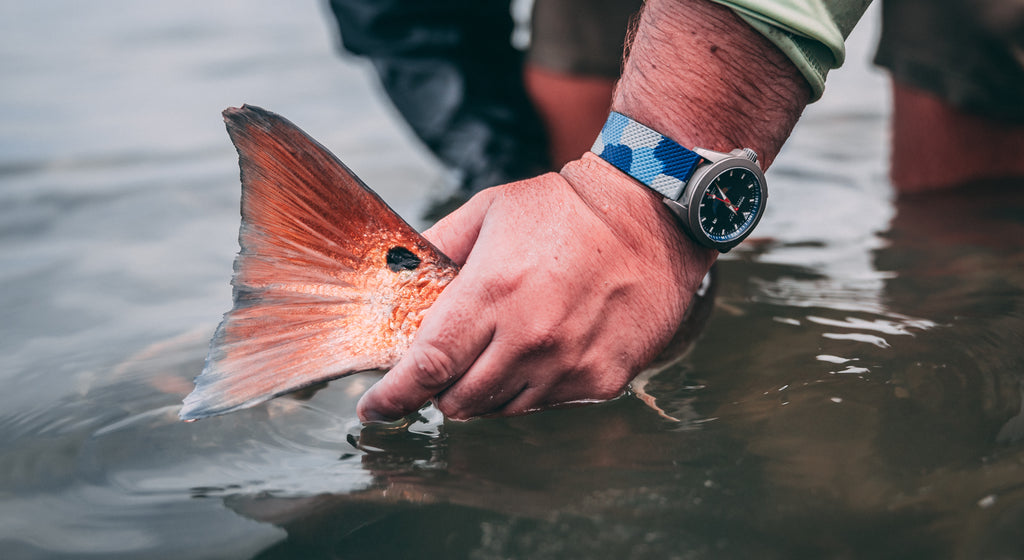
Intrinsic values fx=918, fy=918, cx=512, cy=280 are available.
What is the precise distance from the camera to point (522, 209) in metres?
1.45

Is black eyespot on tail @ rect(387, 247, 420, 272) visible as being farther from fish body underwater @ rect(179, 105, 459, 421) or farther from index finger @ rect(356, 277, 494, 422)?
index finger @ rect(356, 277, 494, 422)

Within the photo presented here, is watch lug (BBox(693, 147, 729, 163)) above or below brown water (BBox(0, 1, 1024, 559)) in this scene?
above

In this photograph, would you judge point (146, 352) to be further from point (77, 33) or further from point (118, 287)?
point (77, 33)

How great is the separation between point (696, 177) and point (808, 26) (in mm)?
286

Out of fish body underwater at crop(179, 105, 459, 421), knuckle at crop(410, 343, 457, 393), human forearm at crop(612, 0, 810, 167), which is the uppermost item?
human forearm at crop(612, 0, 810, 167)

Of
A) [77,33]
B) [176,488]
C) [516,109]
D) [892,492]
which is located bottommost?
[892,492]

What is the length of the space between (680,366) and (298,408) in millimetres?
749

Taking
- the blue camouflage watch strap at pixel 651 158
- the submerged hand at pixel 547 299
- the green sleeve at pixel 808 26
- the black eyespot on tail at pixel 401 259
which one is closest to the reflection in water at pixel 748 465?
the submerged hand at pixel 547 299

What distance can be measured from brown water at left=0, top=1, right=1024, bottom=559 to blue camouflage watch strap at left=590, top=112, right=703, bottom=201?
0.42 metres

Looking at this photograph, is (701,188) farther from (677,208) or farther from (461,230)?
(461,230)

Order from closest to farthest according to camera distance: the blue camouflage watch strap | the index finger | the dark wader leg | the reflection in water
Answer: the reflection in water → the index finger → the blue camouflage watch strap → the dark wader leg

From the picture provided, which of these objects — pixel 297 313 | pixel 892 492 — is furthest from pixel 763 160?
pixel 297 313

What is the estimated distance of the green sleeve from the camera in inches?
55.8

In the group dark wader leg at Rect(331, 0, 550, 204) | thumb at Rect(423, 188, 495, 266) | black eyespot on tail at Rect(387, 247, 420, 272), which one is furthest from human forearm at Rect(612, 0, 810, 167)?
dark wader leg at Rect(331, 0, 550, 204)
